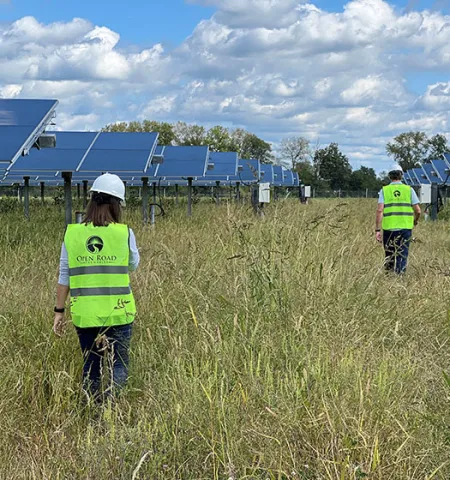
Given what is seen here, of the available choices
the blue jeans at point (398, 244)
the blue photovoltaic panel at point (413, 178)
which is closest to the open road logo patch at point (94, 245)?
the blue jeans at point (398, 244)

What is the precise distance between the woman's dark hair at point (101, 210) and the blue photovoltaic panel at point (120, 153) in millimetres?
8444

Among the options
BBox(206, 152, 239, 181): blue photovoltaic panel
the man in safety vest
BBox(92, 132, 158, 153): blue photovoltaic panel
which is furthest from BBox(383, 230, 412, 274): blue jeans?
BBox(206, 152, 239, 181): blue photovoltaic panel

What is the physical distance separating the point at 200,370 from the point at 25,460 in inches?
45.1

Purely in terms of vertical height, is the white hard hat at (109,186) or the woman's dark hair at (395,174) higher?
the woman's dark hair at (395,174)

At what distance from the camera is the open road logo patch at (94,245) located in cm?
403

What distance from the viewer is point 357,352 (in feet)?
12.7

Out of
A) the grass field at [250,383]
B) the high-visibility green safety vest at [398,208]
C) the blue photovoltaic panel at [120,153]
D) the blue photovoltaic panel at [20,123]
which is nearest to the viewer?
the grass field at [250,383]

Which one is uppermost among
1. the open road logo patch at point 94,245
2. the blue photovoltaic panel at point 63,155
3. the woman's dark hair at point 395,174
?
the blue photovoltaic panel at point 63,155

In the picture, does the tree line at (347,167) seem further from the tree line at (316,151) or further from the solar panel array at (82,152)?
the solar panel array at (82,152)

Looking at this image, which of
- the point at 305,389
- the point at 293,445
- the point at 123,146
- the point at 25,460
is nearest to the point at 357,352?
→ the point at 305,389

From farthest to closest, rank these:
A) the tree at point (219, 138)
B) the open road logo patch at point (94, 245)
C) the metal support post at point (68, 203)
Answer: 1. the tree at point (219, 138)
2. the metal support post at point (68, 203)
3. the open road logo patch at point (94, 245)

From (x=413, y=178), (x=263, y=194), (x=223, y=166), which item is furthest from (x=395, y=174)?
(x=413, y=178)

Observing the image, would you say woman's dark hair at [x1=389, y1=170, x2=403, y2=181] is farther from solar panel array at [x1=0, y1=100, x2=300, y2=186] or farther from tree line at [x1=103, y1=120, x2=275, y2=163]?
tree line at [x1=103, y1=120, x2=275, y2=163]

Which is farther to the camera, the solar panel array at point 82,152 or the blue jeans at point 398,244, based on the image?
the solar panel array at point 82,152
